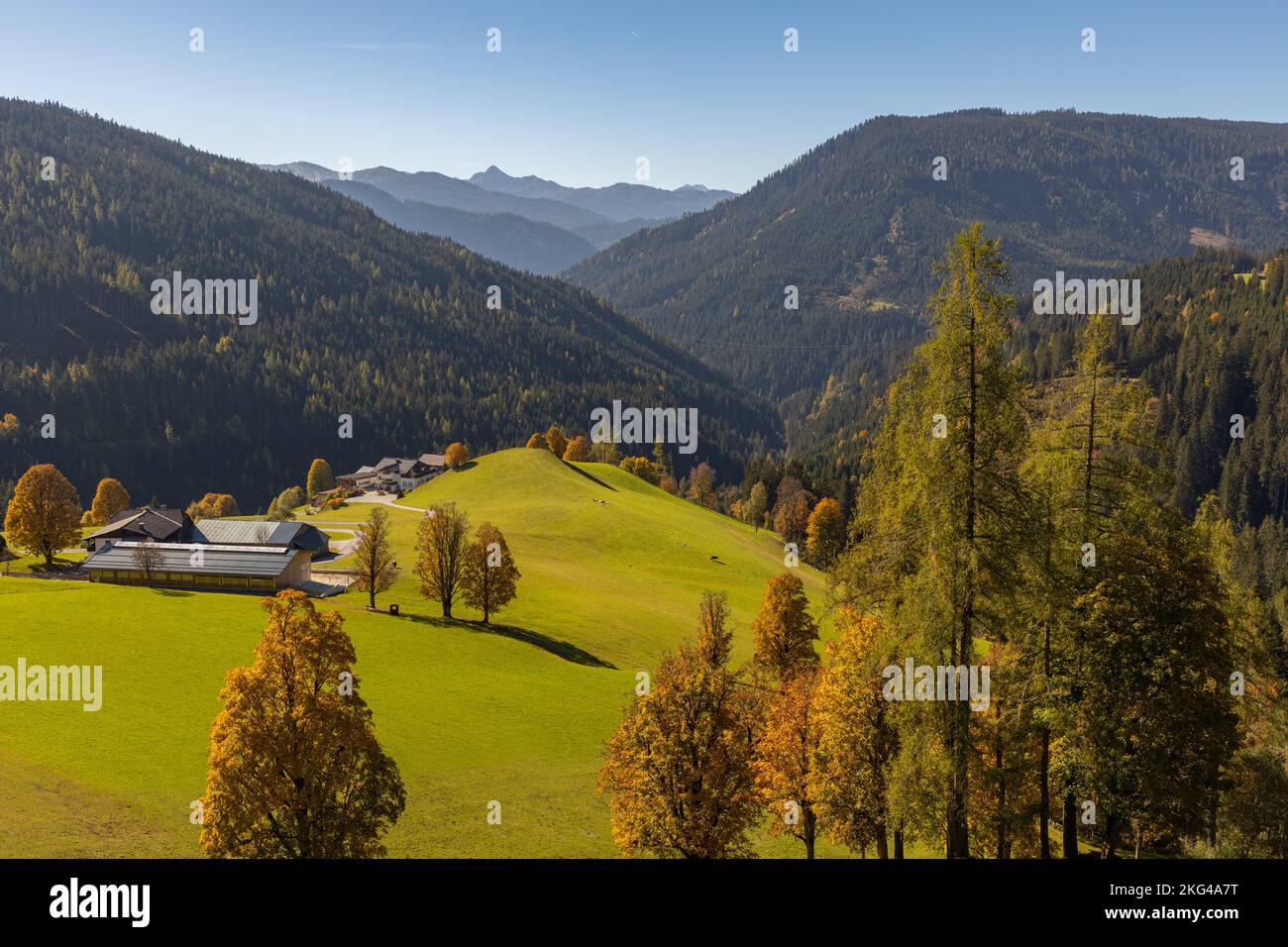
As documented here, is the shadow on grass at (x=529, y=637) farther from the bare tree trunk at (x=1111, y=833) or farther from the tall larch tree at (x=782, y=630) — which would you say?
the bare tree trunk at (x=1111, y=833)

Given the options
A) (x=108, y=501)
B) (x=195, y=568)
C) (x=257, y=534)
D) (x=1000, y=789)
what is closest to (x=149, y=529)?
(x=257, y=534)

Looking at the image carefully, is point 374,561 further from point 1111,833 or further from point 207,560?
point 1111,833

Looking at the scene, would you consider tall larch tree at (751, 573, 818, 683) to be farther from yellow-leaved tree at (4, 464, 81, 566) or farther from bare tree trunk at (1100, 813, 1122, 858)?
yellow-leaved tree at (4, 464, 81, 566)

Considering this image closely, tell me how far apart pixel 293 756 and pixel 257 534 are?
254ft

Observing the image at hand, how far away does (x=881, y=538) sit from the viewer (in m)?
26.8

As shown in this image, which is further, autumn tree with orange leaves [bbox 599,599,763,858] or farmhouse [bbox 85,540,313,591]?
farmhouse [bbox 85,540,313,591]

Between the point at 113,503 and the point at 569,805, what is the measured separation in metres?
126

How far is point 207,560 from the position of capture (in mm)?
86812

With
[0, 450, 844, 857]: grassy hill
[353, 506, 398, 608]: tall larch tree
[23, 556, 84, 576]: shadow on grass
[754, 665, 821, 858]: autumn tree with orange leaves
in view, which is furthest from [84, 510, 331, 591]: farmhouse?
[754, 665, 821, 858]: autumn tree with orange leaves

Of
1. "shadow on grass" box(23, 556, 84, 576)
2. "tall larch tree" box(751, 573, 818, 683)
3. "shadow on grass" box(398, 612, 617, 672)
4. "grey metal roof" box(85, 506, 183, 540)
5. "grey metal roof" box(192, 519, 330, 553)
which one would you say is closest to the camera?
"tall larch tree" box(751, 573, 818, 683)

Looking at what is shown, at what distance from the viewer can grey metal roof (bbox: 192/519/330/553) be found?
3723 inches

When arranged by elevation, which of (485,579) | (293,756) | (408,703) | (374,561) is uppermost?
(293,756)

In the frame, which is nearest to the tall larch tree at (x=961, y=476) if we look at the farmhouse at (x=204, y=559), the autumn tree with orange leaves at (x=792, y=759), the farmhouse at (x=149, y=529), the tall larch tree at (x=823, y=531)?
the autumn tree with orange leaves at (x=792, y=759)

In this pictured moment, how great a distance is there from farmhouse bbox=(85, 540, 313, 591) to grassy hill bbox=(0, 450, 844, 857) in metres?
4.59
